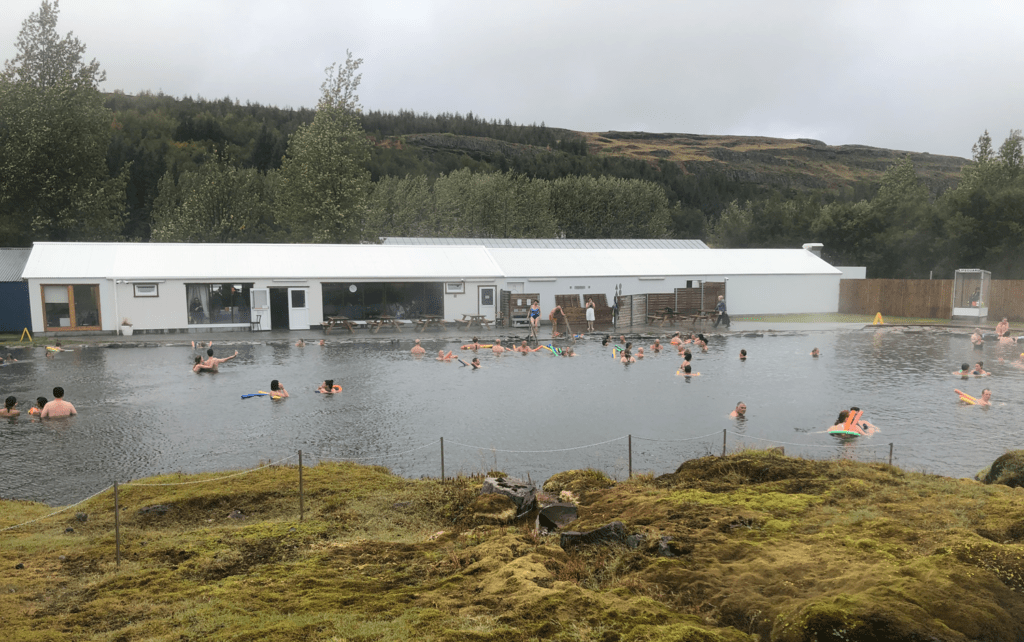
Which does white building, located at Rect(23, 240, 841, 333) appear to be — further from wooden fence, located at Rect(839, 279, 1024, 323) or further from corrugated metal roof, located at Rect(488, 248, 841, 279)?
wooden fence, located at Rect(839, 279, 1024, 323)

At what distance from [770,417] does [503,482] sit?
31.5 feet

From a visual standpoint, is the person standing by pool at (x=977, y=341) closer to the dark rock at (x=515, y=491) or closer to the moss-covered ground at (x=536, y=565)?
the moss-covered ground at (x=536, y=565)

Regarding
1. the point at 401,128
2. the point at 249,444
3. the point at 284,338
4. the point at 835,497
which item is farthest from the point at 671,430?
the point at 401,128

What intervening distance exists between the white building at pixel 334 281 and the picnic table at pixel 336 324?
2.65ft

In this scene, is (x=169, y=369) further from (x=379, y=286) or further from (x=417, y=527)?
(x=417, y=527)

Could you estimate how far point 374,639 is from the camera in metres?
5.46

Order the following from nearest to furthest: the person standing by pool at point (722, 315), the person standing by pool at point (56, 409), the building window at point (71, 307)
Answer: the person standing by pool at point (56, 409) < the building window at point (71, 307) < the person standing by pool at point (722, 315)

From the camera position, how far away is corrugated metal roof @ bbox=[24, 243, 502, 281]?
3453 centimetres

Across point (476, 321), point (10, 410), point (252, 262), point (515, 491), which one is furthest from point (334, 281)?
point (515, 491)

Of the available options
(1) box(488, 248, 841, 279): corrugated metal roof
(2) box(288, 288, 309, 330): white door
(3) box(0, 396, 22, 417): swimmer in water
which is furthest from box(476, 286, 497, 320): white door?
(3) box(0, 396, 22, 417): swimmer in water

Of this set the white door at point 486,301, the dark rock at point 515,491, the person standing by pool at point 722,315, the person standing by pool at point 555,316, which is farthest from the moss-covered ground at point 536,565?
the white door at point 486,301

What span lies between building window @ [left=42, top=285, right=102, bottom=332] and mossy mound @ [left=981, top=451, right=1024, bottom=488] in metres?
37.0

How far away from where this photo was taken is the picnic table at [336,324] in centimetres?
3612

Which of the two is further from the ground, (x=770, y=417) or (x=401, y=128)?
(x=401, y=128)
